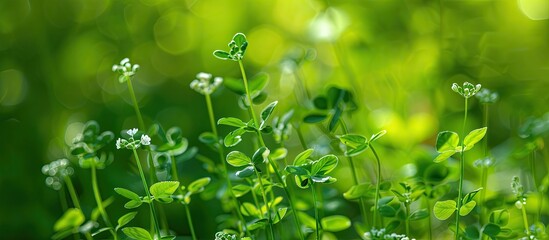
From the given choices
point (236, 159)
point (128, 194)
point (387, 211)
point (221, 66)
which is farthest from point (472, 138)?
point (221, 66)

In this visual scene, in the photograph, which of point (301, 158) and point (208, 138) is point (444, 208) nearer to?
point (301, 158)

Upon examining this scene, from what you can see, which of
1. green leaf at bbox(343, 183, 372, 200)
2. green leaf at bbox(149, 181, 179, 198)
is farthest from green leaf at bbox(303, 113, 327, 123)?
green leaf at bbox(149, 181, 179, 198)

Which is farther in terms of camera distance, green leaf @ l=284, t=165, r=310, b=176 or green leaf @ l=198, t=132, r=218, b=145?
green leaf @ l=198, t=132, r=218, b=145

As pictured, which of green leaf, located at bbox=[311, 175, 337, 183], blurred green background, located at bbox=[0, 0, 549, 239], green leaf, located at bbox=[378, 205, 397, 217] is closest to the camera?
green leaf, located at bbox=[311, 175, 337, 183]

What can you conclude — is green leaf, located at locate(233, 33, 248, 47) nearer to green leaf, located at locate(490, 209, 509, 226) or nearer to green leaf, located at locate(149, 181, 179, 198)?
green leaf, located at locate(149, 181, 179, 198)

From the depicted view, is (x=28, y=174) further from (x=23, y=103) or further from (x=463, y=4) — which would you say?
(x=463, y=4)

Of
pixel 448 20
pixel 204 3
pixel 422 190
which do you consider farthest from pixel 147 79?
pixel 422 190
